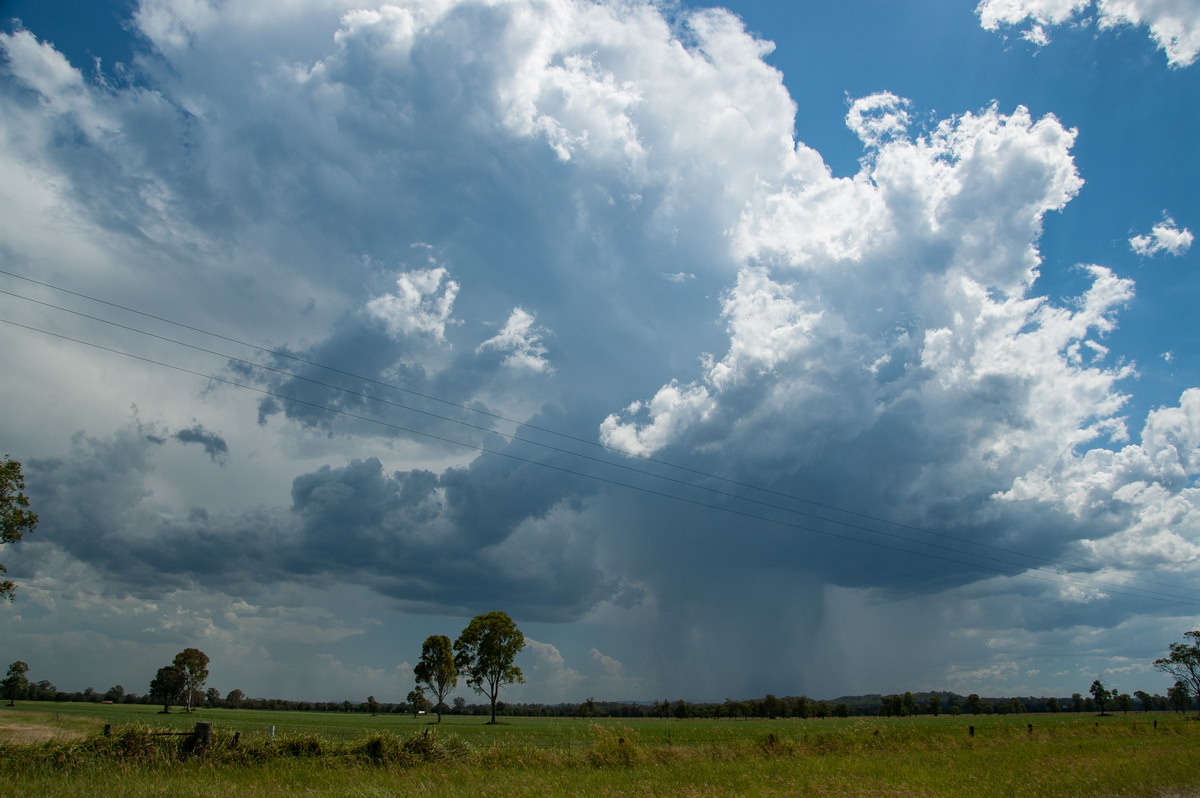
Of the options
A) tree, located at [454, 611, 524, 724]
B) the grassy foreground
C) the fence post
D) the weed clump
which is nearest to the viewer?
the grassy foreground

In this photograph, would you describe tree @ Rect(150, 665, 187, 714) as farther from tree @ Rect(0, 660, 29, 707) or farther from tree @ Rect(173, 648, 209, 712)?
tree @ Rect(0, 660, 29, 707)

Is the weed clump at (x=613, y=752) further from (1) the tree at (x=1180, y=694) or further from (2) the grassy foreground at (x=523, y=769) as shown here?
(1) the tree at (x=1180, y=694)

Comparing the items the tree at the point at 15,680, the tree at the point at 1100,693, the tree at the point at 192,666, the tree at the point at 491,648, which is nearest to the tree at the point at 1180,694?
the tree at the point at 1100,693

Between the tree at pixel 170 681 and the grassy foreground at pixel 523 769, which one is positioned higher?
the grassy foreground at pixel 523 769

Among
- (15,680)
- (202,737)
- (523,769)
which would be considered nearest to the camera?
(202,737)

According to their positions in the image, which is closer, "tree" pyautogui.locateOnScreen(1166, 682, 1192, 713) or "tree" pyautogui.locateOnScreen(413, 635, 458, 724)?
"tree" pyautogui.locateOnScreen(413, 635, 458, 724)

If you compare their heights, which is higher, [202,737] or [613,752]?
[202,737]

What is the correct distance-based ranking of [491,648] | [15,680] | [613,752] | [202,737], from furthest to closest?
1. [15,680]
2. [491,648]
3. [613,752]
4. [202,737]

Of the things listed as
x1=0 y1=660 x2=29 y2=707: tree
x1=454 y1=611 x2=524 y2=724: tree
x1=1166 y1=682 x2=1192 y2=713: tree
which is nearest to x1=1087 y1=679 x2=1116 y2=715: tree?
x1=1166 y1=682 x2=1192 y2=713: tree

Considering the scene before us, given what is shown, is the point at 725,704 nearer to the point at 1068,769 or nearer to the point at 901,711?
the point at 901,711

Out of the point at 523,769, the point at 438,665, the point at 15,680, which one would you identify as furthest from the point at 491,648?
the point at 15,680

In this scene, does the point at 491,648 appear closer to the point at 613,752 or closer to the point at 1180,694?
the point at 613,752

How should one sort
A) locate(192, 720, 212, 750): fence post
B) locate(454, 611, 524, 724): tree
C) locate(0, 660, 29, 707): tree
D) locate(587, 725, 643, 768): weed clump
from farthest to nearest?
locate(0, 660, 29, 707): tree
locate(454, 611, 524, 724): tree
locate(587, 725, 643, 768): weed clump
locate(192, 720, 212, 750): fence post

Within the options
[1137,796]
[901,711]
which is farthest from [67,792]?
[901,711]
